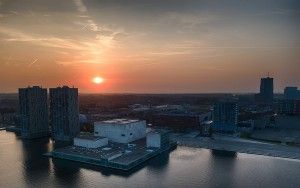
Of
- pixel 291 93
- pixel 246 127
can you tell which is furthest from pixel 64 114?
pixel 291 93

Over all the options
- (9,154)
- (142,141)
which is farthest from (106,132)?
(9,154)

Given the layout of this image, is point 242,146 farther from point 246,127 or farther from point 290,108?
point 290,108

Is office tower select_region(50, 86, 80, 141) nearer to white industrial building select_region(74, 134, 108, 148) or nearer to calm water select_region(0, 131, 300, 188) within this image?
white industrial building select_region(74, 134, 108, 148)

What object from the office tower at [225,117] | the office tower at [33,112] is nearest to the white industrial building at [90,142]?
the office tower at [33,112]

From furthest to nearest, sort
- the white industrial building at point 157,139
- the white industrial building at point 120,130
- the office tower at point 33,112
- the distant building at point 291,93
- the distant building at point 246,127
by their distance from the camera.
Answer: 1. the distant building at point 291,93
2. the distant building at point 246,127
3. the office tower at point 33,112
4. the white industrial building at point 120,130
5. the white industrial building at point 157,139

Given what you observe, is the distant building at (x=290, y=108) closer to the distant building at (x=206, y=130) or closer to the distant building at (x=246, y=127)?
the distant building at (x=246, y=127)

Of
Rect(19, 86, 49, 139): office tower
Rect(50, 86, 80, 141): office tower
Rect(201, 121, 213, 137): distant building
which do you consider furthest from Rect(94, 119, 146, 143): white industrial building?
Rect(19, 86, 49, 139): office tower

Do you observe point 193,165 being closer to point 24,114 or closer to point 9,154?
point 9,154
